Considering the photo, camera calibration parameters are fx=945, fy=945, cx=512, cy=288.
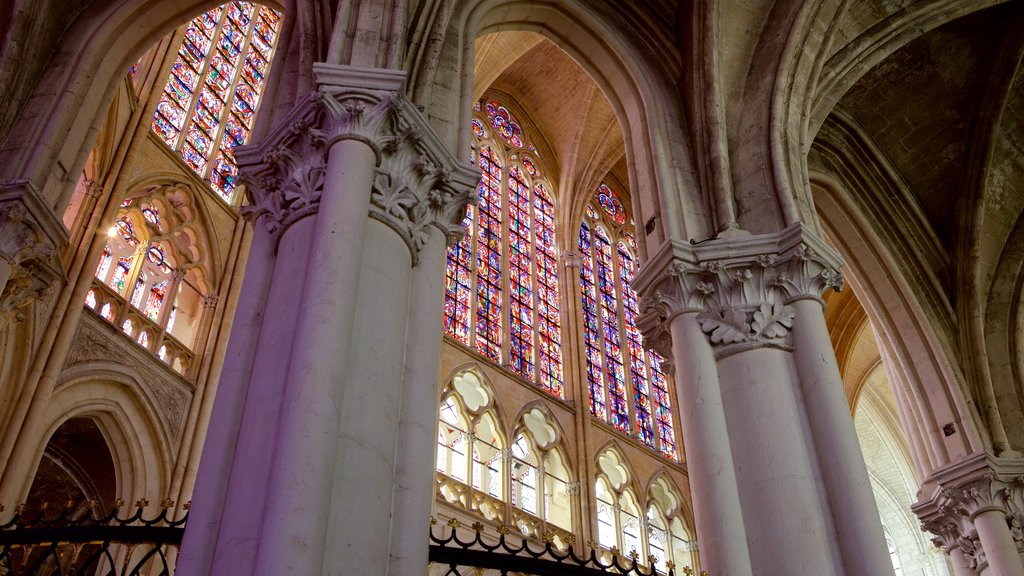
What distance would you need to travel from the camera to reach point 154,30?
27.6 ft

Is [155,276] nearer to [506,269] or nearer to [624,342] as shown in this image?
[506,269]

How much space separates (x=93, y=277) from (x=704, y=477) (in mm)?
7431

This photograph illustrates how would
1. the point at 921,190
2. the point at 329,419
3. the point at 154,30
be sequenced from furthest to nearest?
the point at 921,190
the point at 154,30
the point at 329,419

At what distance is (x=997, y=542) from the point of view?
9883 mm

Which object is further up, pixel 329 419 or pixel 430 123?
pixel 430 123

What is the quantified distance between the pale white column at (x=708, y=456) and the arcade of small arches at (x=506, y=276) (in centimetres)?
2

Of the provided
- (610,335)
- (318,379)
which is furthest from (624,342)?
(318,379)

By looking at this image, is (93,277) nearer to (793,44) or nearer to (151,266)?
(151,266)

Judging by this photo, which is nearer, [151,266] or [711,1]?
[711,1]

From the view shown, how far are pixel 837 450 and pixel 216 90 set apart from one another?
10.4 metres

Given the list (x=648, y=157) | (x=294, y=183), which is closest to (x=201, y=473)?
(x=294, y=183)

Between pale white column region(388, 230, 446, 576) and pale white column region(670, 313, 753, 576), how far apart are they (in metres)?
2.01

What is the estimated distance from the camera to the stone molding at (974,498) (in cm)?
1016

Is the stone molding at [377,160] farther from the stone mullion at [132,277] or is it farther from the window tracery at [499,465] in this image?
the window tracery at [499,465]
